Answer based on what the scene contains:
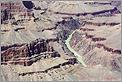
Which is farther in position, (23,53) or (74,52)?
(74,52)

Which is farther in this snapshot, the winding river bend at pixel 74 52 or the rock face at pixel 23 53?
the winding river bend at pixel 74 52

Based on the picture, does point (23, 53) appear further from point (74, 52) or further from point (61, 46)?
point (74, 52)

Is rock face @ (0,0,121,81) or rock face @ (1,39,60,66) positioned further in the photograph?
rock face @ (1,39,60,66)

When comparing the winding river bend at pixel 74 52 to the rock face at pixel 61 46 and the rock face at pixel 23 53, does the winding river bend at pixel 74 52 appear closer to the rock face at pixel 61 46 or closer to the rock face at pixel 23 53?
the rock face at pixel 61 46

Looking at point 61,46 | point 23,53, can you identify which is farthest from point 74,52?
point 23,53

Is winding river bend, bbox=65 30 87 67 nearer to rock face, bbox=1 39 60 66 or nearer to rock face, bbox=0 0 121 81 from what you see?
rock face, bbox=0 0 121 81

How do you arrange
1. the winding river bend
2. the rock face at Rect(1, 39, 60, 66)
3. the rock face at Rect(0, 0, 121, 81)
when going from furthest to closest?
the winding river bend → the rock face at Rect(1, 39, 60, 66) → the rock face at Rect(0, 0, 121, 81)

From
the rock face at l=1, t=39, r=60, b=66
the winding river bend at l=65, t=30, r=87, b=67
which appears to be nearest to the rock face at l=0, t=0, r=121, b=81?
the rock face at l=1, t=39, r=60, b=66

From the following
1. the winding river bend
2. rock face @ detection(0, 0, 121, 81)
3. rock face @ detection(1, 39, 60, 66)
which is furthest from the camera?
the winding river bend

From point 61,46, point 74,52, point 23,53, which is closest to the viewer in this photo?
point 23,53

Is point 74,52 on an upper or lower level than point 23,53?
lower

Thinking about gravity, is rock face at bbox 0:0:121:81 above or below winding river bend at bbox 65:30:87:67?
above

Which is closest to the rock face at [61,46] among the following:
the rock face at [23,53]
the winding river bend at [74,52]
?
the rock face at [23,53]
